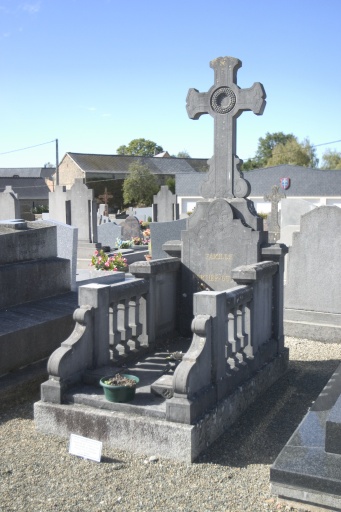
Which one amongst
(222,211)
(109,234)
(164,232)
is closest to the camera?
(222,211)

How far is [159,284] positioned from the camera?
22.9 feet

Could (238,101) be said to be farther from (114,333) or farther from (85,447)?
(85,447)

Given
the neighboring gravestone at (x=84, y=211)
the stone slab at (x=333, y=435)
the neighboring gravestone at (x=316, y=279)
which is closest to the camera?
the stone slab at (x=333, y=435)

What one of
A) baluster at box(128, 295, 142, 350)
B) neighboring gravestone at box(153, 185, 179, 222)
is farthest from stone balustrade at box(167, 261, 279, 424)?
neighboring gravestone at box(153, 185, 179, 222)

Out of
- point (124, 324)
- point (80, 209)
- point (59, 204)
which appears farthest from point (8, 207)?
point (124, 324)

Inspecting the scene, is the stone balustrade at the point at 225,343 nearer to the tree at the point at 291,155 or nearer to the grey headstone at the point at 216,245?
the grey headstone at the point at 216,245

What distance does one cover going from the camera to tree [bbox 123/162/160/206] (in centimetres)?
5231

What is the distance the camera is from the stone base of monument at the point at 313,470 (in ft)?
12.2

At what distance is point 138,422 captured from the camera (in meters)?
4.69

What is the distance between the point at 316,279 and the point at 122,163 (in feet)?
175

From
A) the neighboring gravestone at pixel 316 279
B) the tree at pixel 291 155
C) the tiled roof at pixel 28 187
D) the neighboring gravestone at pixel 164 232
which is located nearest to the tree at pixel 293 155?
the tree at pixel 291 155

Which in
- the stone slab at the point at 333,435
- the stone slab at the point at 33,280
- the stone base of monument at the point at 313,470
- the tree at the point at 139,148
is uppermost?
the tree at the point at 139,148

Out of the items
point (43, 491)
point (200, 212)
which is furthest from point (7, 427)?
point (200, 212)

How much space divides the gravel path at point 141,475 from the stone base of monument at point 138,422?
0.09m
